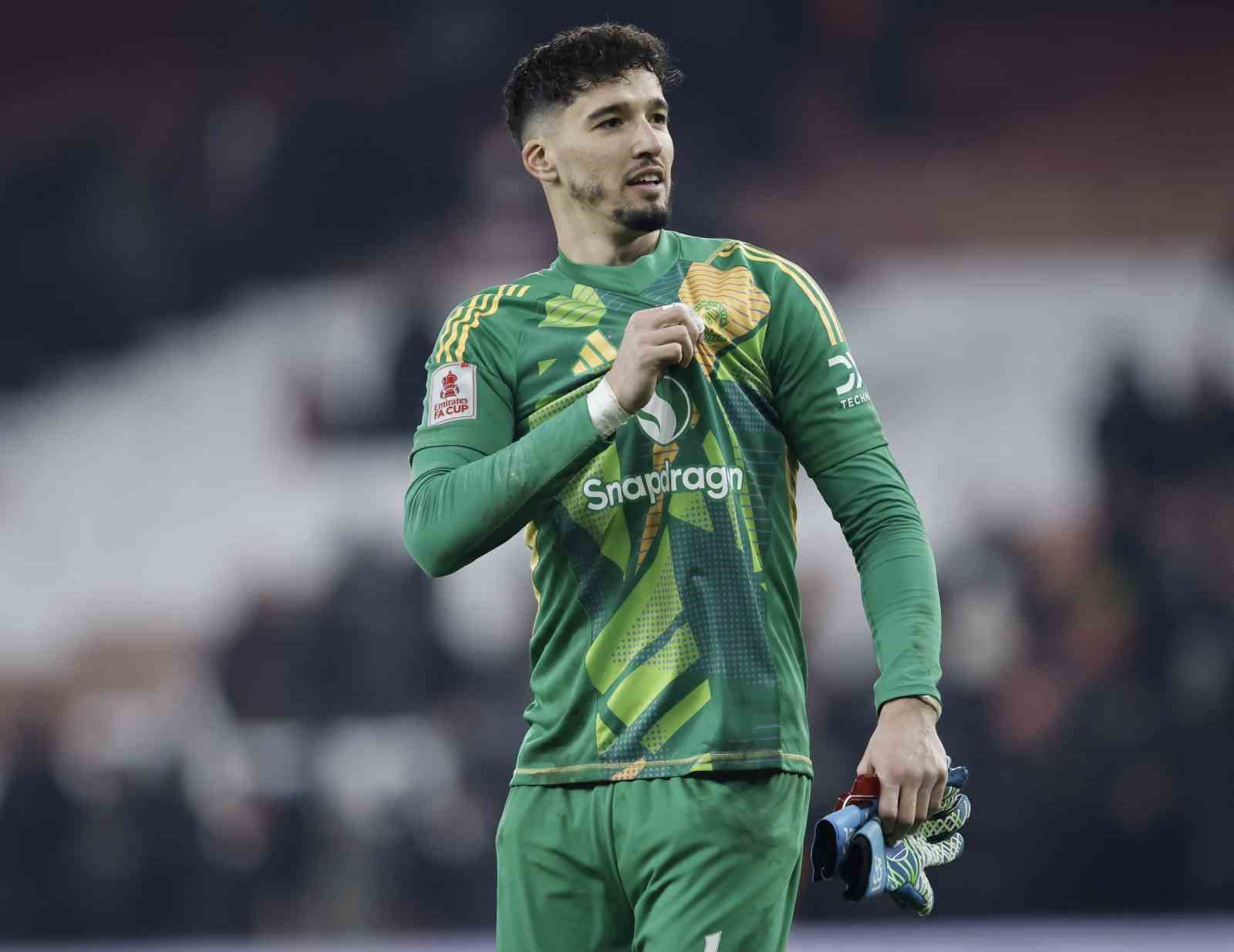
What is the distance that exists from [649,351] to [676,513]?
0.27m

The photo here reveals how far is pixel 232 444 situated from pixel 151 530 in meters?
0.54

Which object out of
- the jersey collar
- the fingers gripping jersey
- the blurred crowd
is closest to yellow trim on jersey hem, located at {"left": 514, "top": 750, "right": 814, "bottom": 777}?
the fingers gripping jersey

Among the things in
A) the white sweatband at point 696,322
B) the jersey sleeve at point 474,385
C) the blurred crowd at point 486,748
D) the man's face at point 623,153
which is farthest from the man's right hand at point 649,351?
the blurred crowd at point 486,748

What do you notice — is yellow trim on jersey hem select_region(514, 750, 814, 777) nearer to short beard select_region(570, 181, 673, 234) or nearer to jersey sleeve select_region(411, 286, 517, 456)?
jersey sleeve select_region(411, 286, 517, 456)

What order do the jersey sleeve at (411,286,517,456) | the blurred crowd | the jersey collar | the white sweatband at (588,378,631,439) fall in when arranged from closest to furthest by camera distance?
the white sweatband at (588,378,631,439) → the jersey sleeve at (411,286,517,456) → the jersey collar → the blurred crowd

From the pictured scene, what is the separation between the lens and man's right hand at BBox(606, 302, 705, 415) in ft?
6.22

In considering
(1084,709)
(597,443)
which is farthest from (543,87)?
(1084,709)

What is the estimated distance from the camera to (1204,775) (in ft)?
22.5

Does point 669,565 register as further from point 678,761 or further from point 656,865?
point 656,865

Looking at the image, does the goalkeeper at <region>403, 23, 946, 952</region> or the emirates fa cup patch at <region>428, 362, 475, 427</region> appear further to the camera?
the emirates fa cup patch at <region>428, 362, 475, 427</region>

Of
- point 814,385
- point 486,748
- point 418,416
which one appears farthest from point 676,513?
point 418,416

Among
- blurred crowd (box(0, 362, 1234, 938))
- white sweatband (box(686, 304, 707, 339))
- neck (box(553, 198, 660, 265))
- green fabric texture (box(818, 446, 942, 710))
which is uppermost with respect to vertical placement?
neck (box(553, 198, 660, 265))

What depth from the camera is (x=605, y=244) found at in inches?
90.9

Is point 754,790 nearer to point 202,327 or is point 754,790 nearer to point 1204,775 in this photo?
point 1204,775
